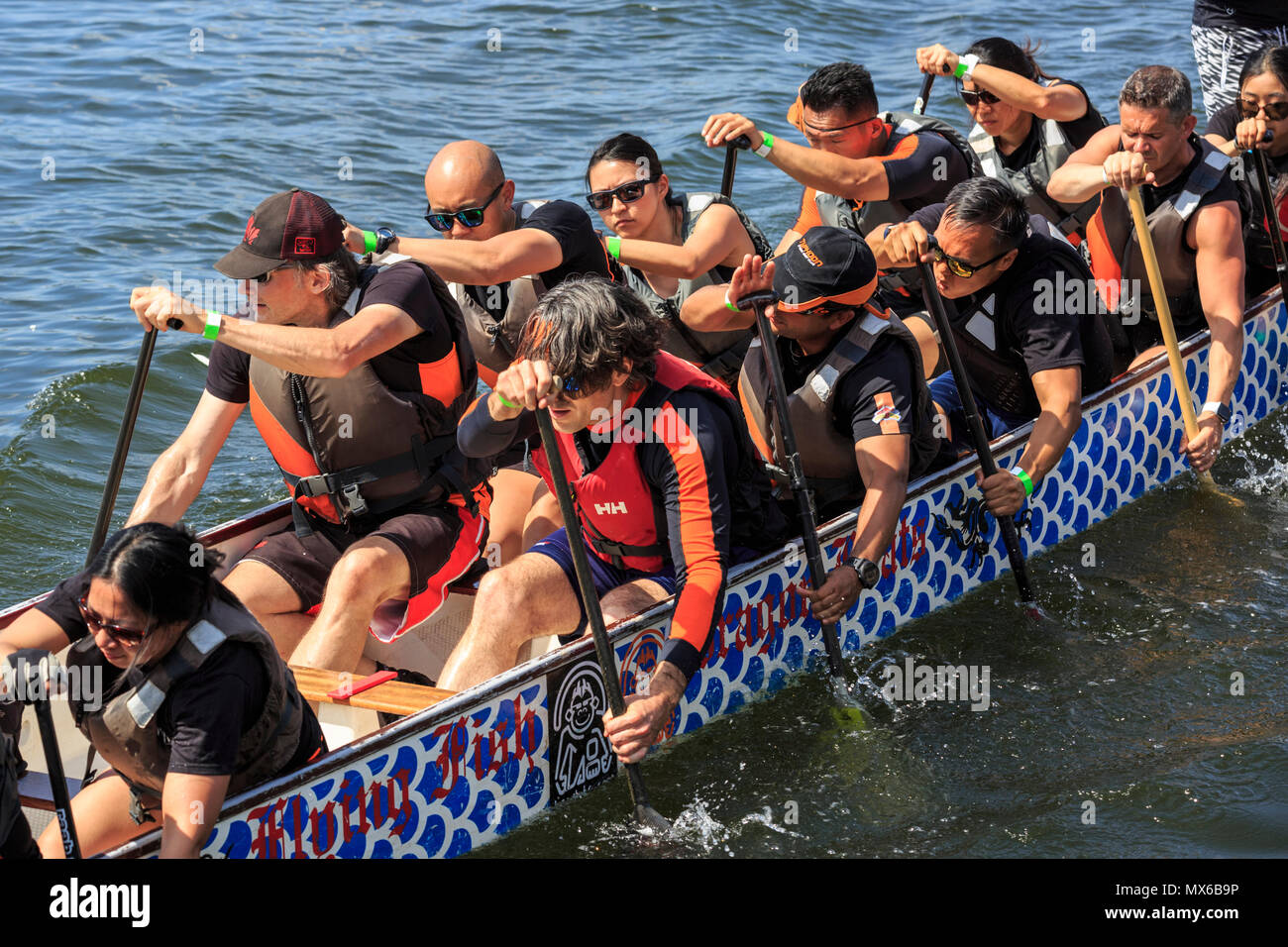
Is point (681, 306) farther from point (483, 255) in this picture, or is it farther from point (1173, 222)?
point (1173, 222)

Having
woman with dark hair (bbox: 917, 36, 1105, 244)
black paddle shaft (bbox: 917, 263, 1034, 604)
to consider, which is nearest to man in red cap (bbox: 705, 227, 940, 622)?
black paddle shaft (bbox: 917, 263, 1034, 604)

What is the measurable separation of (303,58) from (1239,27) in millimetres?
8834

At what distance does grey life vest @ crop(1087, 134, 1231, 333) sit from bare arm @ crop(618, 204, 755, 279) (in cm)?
199

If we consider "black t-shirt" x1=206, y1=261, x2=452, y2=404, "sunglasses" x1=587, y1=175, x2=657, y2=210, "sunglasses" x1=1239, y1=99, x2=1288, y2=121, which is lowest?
"black t-shirt" x1=206, y1=261, x2=452, y2=404

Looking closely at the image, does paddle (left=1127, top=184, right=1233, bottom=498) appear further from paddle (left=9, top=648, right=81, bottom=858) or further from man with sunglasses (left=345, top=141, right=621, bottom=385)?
paddle (left=9, top=648, right=81, bottom=858)

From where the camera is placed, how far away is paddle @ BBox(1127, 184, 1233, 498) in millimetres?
6039

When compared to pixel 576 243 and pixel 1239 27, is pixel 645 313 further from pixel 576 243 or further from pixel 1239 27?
pixel 1239 27

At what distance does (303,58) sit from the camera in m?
14.1

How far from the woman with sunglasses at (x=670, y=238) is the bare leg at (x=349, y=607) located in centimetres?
129

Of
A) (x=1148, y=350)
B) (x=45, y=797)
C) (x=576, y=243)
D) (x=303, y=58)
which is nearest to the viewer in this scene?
(x=45, y=797)

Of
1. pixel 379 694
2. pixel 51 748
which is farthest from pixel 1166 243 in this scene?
pixel 51 748

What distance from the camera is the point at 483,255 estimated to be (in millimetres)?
5035

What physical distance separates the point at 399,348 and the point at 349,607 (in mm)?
851
